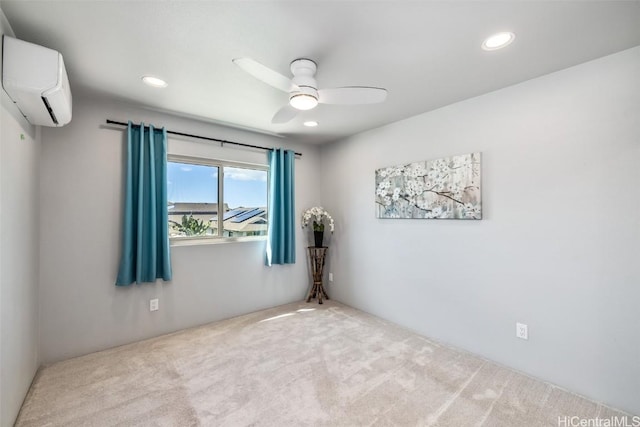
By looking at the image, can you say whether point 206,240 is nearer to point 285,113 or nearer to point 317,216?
point 317,216

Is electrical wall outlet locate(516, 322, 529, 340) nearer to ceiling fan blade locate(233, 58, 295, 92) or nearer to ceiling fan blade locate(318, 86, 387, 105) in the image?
ceiling fan blade locate(318, 86, 387, 105)

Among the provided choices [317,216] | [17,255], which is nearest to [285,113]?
[17,255]

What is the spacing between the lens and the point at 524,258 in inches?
87.8

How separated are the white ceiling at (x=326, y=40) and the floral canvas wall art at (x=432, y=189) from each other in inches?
25.3

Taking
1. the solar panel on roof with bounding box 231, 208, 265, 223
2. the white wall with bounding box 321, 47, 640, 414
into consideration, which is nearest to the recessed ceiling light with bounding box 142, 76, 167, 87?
the solar panel on roof with bounding box 231, 208, 265, 223

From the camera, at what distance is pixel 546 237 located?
212 cm

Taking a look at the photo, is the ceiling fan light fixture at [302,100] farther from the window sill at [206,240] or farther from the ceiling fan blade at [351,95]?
the window sill at [206,240]

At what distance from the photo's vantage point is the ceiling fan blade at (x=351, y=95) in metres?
1.73

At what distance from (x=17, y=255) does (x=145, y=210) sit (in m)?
1.06

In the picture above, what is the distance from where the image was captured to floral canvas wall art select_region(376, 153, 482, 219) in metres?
2.51

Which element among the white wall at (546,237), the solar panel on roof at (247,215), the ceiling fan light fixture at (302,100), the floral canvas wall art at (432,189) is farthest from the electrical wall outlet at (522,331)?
the solar panel on roof at (247,215)

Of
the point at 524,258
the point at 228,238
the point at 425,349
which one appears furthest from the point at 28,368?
the point at 524,258

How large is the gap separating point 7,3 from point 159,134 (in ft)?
4.83

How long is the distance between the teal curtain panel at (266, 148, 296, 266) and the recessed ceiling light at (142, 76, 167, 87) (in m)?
1.57
